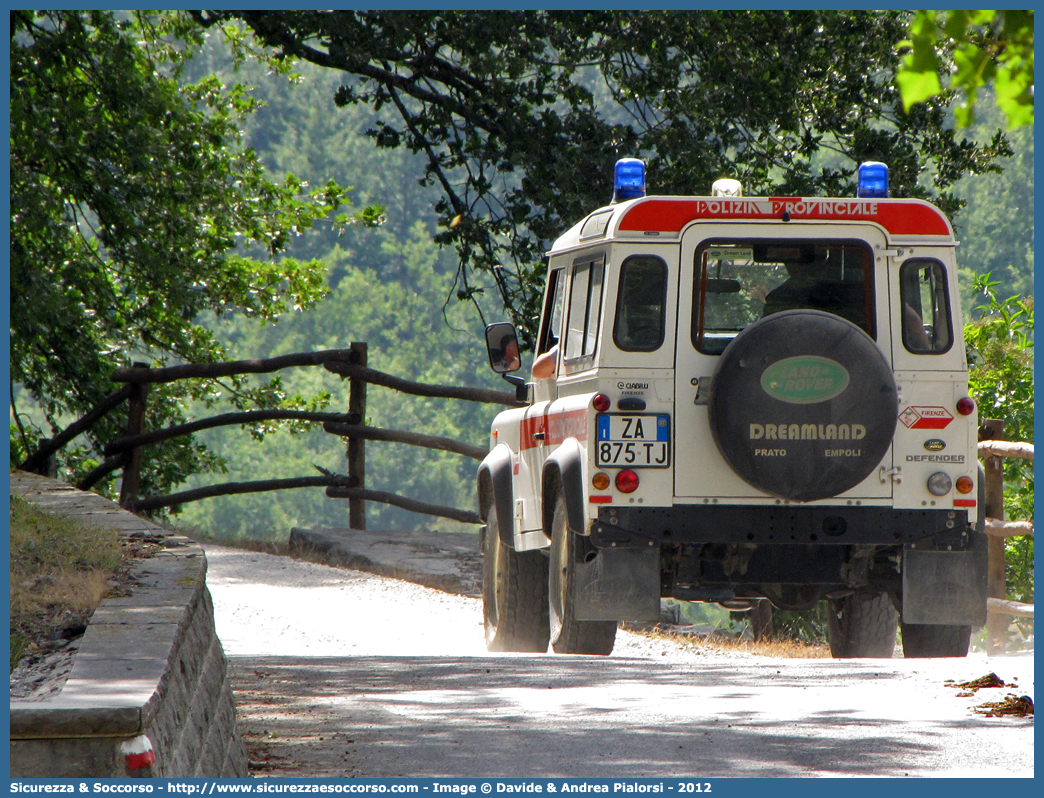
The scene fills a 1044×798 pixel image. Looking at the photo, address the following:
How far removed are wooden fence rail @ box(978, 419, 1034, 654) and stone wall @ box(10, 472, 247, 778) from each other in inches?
253

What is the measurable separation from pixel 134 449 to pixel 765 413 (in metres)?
10.3

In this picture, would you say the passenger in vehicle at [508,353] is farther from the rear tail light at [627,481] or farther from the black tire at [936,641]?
the black tire at [936,641]

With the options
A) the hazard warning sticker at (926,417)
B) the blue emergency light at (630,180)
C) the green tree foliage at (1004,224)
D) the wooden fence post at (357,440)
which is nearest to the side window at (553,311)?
the blue emergency light at (630,180)

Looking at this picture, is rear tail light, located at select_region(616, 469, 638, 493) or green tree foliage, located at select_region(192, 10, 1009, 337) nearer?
rear tail light, located at select_region(616, 469, 638, 493)

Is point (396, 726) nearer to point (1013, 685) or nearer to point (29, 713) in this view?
point (29, 713)

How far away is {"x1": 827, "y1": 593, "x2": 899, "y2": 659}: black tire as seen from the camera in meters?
8.79

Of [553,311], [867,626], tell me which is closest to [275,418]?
[553,311]

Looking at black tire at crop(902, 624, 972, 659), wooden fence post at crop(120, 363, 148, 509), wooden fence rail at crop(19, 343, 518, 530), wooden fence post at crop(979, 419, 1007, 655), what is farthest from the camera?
wooden fence post at crop(120, 363, 148, 509)

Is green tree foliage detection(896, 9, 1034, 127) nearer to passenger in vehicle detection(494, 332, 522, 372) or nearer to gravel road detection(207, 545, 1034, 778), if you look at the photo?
gravel road detection(207, 545, 1034, 778)

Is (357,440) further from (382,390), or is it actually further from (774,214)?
(382,390)

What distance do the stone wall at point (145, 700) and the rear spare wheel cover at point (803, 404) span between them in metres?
2.62

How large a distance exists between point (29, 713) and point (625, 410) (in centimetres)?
390

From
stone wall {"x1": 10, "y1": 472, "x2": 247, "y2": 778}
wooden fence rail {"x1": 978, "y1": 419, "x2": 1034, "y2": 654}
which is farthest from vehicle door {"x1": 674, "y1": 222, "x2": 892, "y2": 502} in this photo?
wooden fence rail {"x1": 978, "y1": 419, "x2": 1034, "y2": 654}
